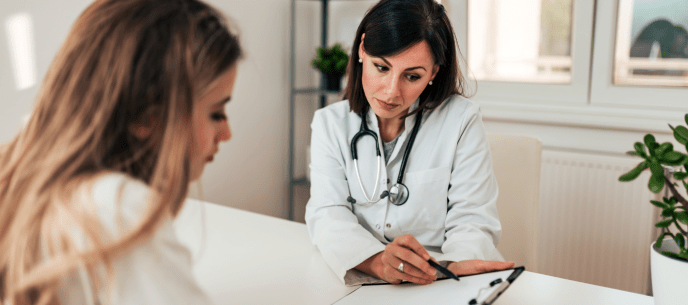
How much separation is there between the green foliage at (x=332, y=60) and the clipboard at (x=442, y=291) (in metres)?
1.55

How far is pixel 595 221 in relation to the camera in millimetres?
2074

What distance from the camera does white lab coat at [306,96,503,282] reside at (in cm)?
124

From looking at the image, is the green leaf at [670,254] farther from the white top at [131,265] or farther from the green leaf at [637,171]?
the white top at [131,265]

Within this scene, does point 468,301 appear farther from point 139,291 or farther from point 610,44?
point 610,44

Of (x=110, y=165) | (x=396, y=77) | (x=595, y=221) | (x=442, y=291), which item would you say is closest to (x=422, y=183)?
(x=396, y=77)

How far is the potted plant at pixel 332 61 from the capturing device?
2.40m

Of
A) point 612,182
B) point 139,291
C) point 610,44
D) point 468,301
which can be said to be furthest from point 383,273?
point 610,44

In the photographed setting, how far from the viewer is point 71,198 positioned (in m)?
0.55

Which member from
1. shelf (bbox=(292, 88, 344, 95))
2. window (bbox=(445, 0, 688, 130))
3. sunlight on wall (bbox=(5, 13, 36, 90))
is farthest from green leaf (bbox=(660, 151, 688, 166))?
shelf (bbox=(292, 88, 344, 95))

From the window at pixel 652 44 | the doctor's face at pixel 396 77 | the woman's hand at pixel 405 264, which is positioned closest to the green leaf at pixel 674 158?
the woman's hand at pixel 405 264

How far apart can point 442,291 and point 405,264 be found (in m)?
0.09

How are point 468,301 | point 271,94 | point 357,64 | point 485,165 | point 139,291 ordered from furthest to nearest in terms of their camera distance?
1. point 271,94
2. point 357,64
3. point 485,165
4. point 468,301
5. point 139,291

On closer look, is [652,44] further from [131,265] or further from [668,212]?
[131,265]

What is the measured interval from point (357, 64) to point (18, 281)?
1.02 metres
